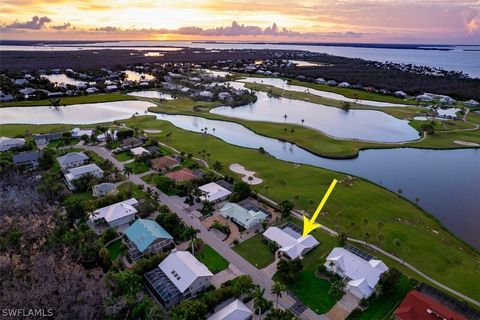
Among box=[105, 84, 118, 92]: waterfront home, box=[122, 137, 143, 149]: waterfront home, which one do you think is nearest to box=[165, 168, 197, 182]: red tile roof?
box=[122, 137, 143, 149]: waterfront home

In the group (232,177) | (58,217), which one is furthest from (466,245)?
(58,217)

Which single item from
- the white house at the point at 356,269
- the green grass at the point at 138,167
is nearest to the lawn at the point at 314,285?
the white house at the point at 356,269

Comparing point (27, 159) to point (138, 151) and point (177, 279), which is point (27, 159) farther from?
point (177, 279)

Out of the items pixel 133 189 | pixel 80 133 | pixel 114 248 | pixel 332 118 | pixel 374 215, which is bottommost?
pixel 114 248

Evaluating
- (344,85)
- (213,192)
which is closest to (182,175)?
(213,192)

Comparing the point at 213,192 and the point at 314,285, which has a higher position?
the point at 213,192
